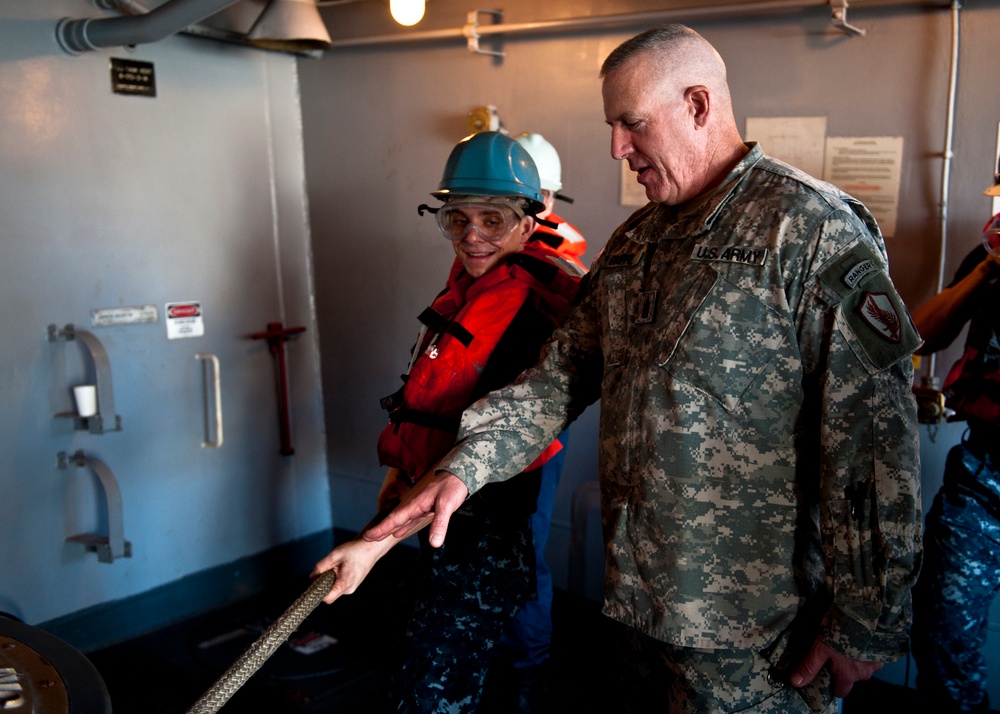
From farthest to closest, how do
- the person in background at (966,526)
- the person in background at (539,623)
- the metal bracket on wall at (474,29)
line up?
the metal bracket on wall at (474,29) → the person in background at (539,623) → the person in background at (966,526)

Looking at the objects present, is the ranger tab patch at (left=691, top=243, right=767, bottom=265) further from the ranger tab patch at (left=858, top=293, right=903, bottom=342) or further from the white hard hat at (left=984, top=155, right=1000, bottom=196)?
the white hard hat at (left=984, top=155, right=1000, bottom=196)

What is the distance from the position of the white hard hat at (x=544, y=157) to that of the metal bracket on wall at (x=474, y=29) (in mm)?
434

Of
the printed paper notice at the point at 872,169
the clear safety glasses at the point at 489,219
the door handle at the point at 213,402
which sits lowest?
the door handle at the point at 213,402

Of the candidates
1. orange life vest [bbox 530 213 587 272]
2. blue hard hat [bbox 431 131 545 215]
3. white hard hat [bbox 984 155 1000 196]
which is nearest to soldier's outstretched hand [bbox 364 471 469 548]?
blue hard hat [bbox 431 131 545 215]

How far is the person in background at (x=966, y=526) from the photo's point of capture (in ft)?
8.16

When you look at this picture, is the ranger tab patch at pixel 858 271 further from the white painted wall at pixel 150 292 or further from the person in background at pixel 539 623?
the white painted wall at pixel 150 292

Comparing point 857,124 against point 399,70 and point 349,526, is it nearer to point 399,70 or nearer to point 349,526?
point 399,70

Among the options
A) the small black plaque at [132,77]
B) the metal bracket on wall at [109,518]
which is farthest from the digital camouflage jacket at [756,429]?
the small black plaque at [132,77]

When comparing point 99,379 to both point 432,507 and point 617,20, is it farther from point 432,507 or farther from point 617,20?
point 617,20

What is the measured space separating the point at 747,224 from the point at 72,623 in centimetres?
307

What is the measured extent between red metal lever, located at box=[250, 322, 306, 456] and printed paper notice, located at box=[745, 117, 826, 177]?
Answer: 2.28 meters

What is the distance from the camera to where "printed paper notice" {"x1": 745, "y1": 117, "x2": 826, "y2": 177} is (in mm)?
2920

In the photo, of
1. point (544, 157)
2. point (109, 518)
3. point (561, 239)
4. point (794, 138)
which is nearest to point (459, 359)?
point (561, 239)

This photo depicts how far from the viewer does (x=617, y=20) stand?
321 cm
